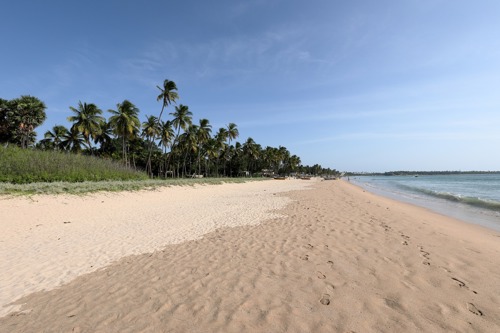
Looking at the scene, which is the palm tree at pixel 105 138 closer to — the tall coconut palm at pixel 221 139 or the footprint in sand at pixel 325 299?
the tall coconut palm at pixel 221 139

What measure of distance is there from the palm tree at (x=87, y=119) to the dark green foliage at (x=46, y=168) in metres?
18.7

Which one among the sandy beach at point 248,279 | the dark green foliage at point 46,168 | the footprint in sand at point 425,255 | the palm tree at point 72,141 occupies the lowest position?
the sandy beach at point 248,279

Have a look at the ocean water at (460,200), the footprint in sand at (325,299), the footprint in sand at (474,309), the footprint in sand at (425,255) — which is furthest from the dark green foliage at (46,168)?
the ocean water at (460,200)

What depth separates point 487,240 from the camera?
7.97 m

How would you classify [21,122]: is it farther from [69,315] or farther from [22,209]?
[69,315]

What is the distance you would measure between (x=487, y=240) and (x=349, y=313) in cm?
771

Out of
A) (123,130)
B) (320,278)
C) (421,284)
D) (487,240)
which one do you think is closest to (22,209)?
(320,278)

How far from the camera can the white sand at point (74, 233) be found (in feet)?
16.9

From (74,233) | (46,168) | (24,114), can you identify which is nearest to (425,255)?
(74,233)

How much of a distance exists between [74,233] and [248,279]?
272 inches

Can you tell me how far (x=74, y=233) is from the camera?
8305mm

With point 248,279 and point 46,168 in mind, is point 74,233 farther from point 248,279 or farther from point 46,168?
point 46,168

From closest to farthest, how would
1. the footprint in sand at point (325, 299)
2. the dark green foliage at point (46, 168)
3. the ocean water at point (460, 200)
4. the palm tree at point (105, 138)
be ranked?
the footprint in sand at point (325, 299) → the ocean water at point (460, 200) → the dark green foliage at point (46, 168) → the palm tree at point (105, 138)

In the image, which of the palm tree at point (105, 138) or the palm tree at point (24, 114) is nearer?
the palm tree at point (24, 114)
